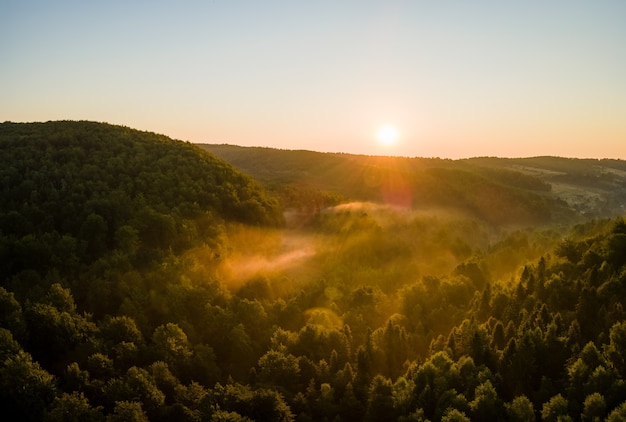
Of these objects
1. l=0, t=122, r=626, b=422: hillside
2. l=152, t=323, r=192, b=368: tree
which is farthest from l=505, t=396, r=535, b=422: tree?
l=152, t=323, r=192, b=368: tree

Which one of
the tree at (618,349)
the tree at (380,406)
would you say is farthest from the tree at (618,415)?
the tree at (380,406)

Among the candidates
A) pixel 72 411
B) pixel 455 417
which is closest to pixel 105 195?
pixel 72 411

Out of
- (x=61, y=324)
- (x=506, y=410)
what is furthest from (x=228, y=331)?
(x=506, y=410)

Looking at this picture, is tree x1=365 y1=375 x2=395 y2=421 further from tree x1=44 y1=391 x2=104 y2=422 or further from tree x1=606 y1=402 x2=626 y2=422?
tree x1=44 y1=391 x2=104 y2=422

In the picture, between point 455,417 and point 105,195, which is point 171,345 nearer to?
point 455,417

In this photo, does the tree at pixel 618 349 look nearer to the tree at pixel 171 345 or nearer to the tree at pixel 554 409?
the tree at pixel 554 409

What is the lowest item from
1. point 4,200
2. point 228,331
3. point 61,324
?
point 228,331

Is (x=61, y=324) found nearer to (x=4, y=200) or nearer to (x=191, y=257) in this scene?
(x=191, y=257)

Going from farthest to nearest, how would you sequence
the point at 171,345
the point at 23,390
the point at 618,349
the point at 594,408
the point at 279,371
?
the point at 171,345 < the point at 279,371 < the point at 618,349 < the point at 23,390 < the point at 594,408
